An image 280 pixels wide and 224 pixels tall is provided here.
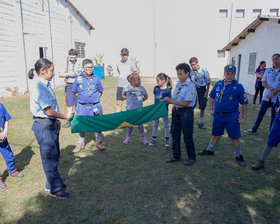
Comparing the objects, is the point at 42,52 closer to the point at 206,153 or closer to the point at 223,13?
the point at 206,153

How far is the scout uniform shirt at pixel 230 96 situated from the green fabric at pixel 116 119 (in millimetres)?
1119

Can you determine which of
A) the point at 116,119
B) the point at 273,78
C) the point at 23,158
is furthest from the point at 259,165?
the point at 23,158

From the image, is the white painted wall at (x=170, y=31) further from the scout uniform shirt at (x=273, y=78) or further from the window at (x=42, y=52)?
the scout uniform shirt at (x=273, y=78)

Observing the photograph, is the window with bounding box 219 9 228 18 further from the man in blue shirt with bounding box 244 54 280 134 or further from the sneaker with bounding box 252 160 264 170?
the sneaker with bounding box 252 160 264 170

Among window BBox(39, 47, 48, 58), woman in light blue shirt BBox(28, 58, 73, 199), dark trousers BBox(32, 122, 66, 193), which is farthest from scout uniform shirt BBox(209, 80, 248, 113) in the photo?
window BBox(39, 47, 48, 58)

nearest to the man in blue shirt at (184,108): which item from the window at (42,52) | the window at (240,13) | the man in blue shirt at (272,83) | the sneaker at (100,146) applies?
the sneaker at (100,146)

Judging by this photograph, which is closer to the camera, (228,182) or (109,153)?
(228,182)

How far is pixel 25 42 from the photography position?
1214 cm

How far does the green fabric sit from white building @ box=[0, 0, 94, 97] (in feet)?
29.3

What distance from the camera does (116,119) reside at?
4.46 m

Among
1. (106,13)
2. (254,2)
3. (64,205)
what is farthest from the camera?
(106,13)

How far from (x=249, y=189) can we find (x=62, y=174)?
3177 millimetres

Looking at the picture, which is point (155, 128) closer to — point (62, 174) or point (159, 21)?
point (62, 174)

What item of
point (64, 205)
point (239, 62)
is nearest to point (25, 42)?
point (64, 205)
